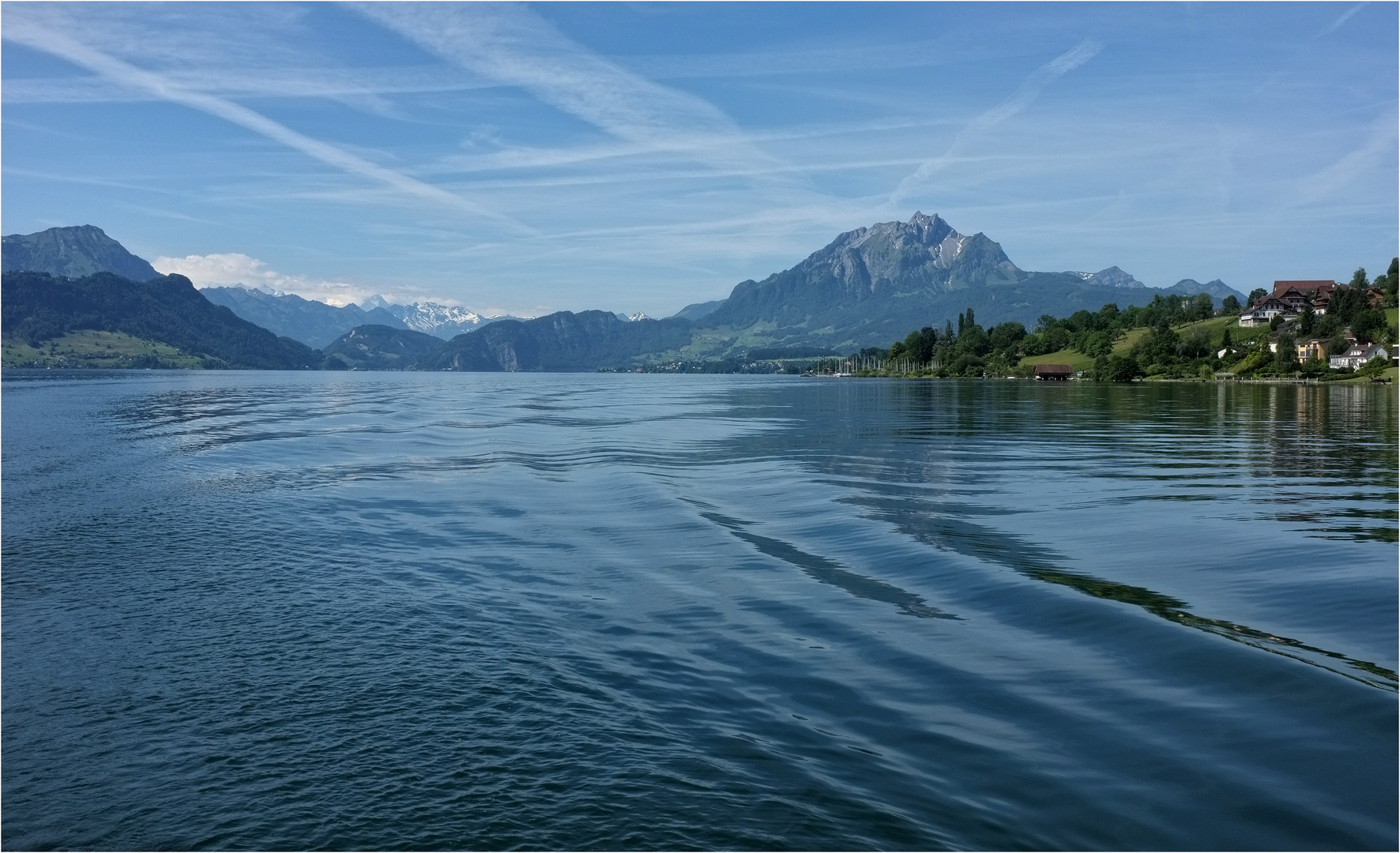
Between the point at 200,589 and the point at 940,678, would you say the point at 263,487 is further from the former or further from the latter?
the point at 940,678

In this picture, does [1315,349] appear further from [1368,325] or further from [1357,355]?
[1357,355]

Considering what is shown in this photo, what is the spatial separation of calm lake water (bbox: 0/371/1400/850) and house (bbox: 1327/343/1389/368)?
173230 millimetres

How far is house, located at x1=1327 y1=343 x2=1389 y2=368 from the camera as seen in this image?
584ft

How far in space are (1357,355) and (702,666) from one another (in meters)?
207

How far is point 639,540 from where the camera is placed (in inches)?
1021

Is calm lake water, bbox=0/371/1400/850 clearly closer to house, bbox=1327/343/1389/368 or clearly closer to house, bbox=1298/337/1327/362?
house, bbox=1327/343/1389/368

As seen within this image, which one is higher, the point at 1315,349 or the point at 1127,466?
the point at 1315,349

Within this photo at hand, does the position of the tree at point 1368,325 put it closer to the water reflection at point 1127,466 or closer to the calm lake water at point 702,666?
the water reflection at point 1127,466

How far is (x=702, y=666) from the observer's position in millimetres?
14766

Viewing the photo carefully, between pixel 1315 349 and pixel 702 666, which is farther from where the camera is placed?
pixel 1315 349

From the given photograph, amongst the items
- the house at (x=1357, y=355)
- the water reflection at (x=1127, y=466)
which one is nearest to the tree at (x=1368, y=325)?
the house at (x=1357, y=355)

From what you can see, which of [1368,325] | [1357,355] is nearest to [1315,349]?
[1368,325]

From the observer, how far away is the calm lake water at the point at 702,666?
32.7 feet

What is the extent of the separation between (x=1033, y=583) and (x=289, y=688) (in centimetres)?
1456
